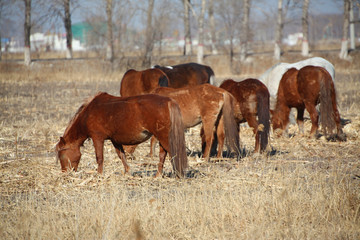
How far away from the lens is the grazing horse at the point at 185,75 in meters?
12.4

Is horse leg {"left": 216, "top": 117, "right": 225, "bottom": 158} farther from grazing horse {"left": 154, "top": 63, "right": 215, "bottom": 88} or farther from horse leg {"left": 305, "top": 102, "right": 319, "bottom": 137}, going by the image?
grazing horse {"left": 154, "top": 63, "right": 215, "bottom": 88}

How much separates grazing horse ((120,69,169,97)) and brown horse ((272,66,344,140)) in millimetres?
2930

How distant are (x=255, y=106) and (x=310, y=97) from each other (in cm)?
234

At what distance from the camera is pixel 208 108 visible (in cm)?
754

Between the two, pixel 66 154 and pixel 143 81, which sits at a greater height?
pixel 143 81

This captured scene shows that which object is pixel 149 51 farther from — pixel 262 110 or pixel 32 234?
pixel 32 234

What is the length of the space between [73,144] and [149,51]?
83.3ft

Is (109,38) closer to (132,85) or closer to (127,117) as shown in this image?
(132,85)

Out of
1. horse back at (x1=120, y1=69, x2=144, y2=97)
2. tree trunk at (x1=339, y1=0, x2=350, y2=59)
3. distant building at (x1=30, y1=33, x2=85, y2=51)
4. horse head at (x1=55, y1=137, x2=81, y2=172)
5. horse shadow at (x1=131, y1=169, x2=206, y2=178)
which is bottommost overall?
horse shadow at (x1=131, y1=169, x2=206, y2=178)

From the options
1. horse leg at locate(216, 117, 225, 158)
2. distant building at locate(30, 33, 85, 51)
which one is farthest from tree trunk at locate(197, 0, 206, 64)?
horse leg at locate(216, 117, 225, 158)

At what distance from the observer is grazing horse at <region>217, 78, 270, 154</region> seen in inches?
320

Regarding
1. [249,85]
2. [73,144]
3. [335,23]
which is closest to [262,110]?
[249,85]

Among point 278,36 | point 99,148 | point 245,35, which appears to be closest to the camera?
point 99,148

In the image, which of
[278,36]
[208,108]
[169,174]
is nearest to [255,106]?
[208,108]
